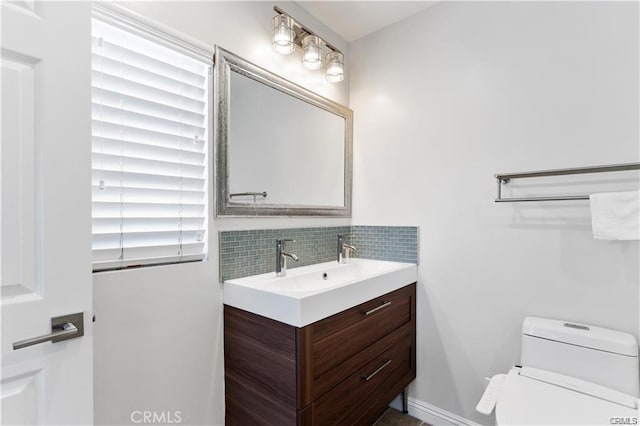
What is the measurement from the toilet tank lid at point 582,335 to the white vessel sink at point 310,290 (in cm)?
65

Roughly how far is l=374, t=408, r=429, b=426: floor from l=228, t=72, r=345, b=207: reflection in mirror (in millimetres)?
1359

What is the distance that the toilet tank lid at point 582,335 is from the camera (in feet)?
4.19

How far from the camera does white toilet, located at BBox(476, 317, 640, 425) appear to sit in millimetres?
1119

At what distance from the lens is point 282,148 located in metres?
1.82

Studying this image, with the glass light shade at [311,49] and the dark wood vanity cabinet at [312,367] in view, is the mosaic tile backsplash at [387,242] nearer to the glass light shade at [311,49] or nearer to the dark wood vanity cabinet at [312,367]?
the dark wood vanity cabinet at [312,367]

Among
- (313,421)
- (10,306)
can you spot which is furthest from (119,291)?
(313,421)

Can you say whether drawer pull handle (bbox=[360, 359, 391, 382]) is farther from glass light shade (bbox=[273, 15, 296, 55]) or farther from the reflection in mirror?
glass light shade (bbox=[273, 15, 296, 55])

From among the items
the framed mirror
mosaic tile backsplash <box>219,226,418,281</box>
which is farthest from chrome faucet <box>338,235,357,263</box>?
the framed mirror

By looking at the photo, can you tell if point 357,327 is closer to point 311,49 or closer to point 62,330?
point 62,330

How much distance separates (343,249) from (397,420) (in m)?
1.08

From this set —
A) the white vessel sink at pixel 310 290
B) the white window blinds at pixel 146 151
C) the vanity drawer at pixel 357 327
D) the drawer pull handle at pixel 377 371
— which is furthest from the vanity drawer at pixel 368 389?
the white window blinds at pixel 146 151

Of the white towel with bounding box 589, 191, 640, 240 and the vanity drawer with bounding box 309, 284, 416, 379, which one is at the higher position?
the white towel with bounding box 589, 191, 640, 240

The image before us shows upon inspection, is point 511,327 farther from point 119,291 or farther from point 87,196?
point 87,196

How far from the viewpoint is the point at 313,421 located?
1254mm
